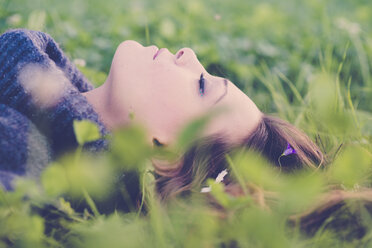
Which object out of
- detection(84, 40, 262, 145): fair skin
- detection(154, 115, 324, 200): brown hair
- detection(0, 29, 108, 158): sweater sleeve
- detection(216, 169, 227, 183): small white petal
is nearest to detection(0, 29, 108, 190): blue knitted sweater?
detection(0, 29, 108, 158): sweater sleeve

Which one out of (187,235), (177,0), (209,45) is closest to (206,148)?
(187,235)

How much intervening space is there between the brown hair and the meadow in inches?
1.8

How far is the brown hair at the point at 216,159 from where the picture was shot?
1289 millimetres

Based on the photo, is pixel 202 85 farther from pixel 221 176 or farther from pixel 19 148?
pixel 19 148

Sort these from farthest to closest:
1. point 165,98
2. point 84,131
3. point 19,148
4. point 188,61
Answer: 1. point 188,61
2. point 165,98
3. point 19,148
4. point 84,131

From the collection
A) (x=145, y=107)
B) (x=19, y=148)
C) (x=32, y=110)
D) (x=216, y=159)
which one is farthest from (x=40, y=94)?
(x=216, y=159)

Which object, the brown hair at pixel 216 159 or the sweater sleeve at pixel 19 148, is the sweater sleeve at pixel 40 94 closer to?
the sweater sleeve at pixel 19 148

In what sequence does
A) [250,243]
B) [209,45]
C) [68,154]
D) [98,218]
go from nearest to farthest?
[250,243] < [98,218] < [68,154] < [209,45]

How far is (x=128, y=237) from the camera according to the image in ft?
2.38

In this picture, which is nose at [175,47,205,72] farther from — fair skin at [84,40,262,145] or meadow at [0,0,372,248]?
meadow at [0,0,372,248]

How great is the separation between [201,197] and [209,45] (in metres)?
1.46

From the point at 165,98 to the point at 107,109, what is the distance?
9.1 inches

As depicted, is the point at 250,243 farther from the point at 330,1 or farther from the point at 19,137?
the point at 330,1

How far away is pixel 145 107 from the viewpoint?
1246mm
